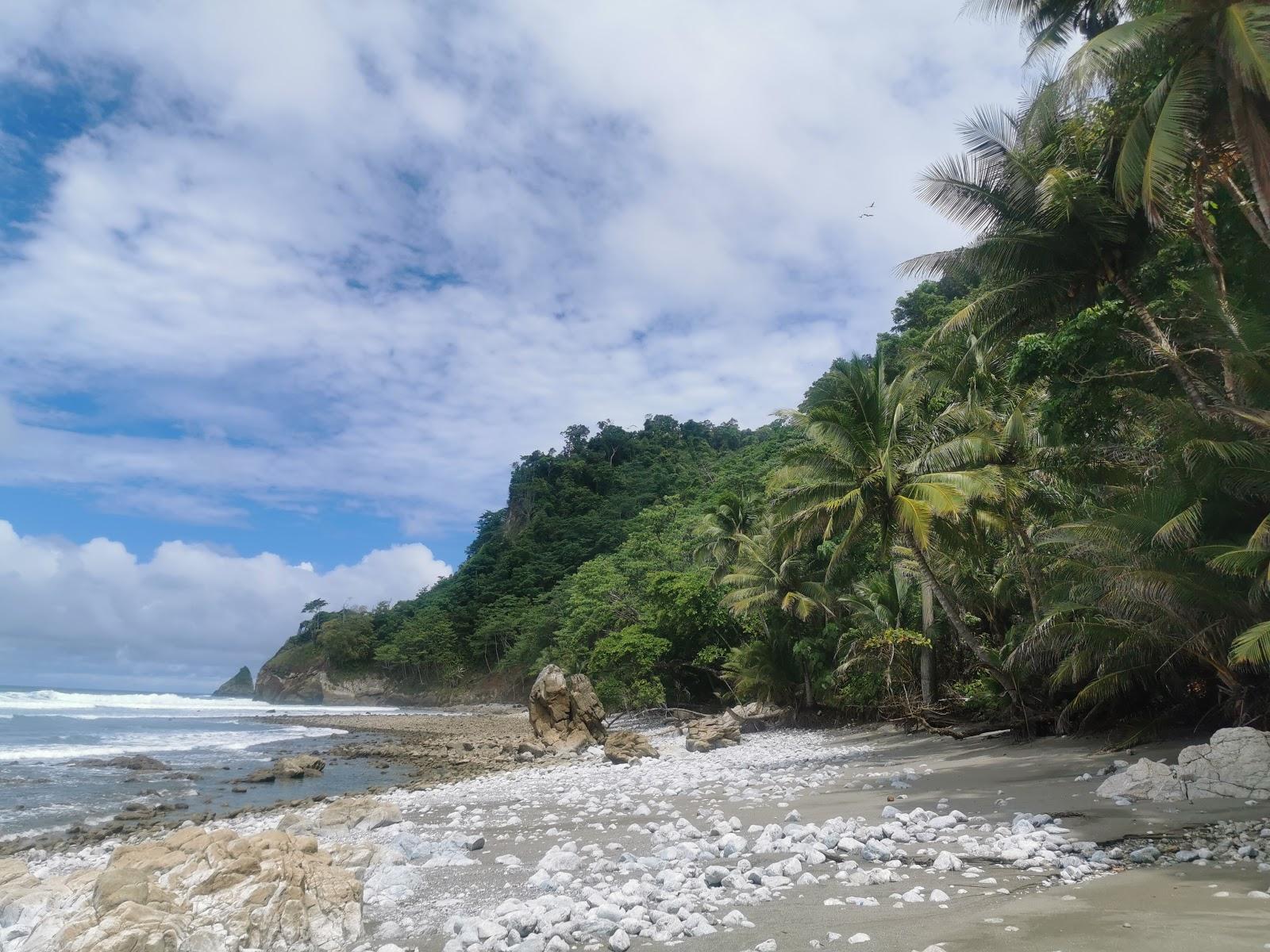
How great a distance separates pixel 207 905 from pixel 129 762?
22019mm

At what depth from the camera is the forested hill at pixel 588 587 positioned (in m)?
32.6

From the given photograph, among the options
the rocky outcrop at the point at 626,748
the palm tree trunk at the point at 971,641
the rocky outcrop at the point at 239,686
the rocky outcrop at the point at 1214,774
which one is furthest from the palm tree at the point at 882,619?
the rocky outcrop at the point at 239,686

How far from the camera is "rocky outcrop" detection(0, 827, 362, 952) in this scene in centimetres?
541

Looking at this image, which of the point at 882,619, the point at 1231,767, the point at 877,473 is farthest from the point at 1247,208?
the point at 882,619

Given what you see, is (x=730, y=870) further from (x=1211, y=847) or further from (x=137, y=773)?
(x=137, y=773)

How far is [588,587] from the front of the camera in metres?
42.7

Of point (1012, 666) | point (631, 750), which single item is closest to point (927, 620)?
point (1012, 666)

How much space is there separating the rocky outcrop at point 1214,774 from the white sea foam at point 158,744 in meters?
29.2

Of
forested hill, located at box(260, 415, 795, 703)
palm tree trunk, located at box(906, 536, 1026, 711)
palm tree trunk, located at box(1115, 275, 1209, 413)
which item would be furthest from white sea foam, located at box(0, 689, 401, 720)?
palm tree trunk, located at box(1115, 275, 1209, 413)

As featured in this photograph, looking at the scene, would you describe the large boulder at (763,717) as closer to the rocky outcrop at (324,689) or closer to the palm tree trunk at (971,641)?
the palm tree trunk at (971,641)

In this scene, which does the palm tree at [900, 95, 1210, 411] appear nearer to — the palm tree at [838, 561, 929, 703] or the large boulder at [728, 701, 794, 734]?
the palm tree at [838, 561, 929, 703]

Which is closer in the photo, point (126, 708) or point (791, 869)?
point (791, 869)

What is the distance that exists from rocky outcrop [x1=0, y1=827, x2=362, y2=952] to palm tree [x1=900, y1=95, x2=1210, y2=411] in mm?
12732

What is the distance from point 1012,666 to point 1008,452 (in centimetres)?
459
